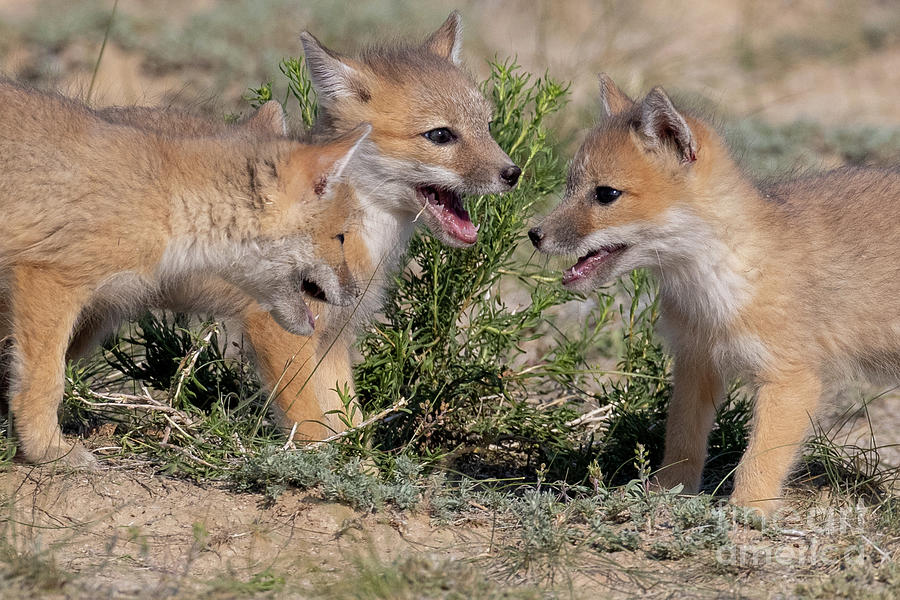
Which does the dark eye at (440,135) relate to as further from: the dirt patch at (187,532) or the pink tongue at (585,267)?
the dirt patch at (187,532)

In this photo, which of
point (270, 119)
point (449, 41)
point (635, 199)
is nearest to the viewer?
point (635, 199)

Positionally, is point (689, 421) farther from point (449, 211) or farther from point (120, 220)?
point (120, 220)

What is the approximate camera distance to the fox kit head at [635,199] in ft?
16.2

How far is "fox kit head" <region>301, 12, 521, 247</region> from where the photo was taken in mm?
5531

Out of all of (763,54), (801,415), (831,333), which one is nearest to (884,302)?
(831,333)

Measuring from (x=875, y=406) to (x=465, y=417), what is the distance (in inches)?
119

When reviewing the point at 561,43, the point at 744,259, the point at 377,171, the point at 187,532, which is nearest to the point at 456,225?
the point at 377,171

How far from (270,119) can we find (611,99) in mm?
1849

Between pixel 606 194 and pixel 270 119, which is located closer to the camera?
pixel 606 194

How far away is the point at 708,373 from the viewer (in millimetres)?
5320

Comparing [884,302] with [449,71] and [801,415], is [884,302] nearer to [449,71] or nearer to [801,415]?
[801,415]

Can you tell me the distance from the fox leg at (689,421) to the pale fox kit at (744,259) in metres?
0.13

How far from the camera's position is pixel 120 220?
4.62 m

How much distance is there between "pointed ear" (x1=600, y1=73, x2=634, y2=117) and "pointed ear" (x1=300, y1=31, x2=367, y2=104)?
1285 millimetres
